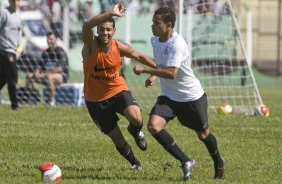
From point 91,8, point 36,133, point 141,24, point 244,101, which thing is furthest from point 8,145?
point 141,24

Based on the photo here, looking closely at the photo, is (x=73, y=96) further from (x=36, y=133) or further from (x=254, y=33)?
(x=254, y=33)

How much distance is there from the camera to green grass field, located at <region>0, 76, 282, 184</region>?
9.55 m

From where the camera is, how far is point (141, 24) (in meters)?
26.1

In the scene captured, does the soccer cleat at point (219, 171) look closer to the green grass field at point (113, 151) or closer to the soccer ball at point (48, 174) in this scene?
the green grass field at point (113, 151)

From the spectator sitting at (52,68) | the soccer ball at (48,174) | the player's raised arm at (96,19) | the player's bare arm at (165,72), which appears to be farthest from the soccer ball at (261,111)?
the soccer ball at (48,174)

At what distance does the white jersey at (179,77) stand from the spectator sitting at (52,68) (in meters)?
10.1

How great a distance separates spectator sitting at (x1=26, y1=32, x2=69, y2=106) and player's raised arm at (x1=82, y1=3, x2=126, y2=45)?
32.1 ft

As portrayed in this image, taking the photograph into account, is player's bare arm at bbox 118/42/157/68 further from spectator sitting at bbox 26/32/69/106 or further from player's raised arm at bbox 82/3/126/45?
spectator sitting at bbox 26/32/69/106

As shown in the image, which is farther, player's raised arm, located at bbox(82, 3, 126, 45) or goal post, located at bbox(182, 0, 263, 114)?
goal post, located at bbox(182, 0, 263, 114)

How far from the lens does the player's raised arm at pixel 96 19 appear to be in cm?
898

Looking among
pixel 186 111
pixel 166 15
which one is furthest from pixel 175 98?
pixel 166 15

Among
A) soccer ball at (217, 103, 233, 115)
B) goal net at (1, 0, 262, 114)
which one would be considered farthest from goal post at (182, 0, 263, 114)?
soccer ball at (217, 103, 233, 115)

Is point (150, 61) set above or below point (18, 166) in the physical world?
above

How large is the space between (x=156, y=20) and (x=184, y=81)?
0.72 meters
